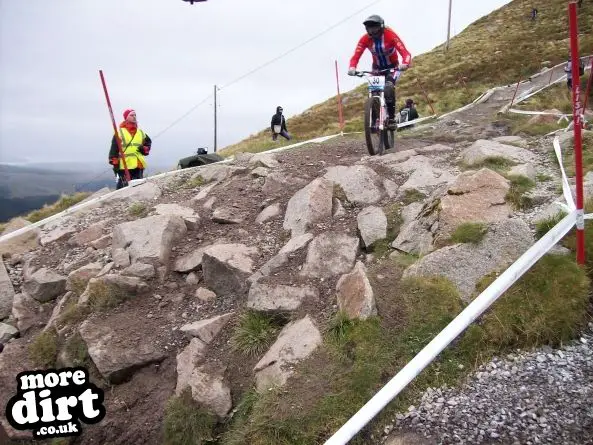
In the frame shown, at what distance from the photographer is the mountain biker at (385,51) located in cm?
841

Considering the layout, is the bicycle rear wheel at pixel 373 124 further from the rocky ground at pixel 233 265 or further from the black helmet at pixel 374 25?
the black helmet at pixel 374 25

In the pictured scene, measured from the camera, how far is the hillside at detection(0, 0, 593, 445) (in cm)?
348

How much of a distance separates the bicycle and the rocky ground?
481 millimetres

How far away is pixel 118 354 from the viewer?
5.09 meters

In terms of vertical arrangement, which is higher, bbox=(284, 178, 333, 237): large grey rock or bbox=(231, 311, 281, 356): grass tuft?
bbox=(284, 178, 333, 237): large grey rock

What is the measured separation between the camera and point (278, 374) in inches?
159

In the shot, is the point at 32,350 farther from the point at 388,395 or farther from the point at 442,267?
the point at 442,267

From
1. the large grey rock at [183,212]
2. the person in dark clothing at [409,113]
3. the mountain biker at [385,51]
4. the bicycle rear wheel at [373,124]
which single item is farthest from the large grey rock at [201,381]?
the person in dark clothing at [409,113]

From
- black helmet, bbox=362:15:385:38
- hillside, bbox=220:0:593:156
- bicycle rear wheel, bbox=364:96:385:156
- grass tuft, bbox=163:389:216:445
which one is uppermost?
hillside, bbox=220:0:593:156

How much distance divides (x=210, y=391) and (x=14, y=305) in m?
4.13

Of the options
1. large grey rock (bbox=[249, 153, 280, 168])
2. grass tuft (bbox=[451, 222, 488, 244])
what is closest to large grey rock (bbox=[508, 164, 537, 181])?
grass tuft (bbox=[451, 222, 488, 244])

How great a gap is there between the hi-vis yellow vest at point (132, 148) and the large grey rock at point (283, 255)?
19.6 ft

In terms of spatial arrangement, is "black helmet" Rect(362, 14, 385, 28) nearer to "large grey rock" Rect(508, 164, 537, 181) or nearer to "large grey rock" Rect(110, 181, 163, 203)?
"large grey rock" Rect(508, 164, 537, 181)

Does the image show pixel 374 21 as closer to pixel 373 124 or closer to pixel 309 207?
pixel 373 124
